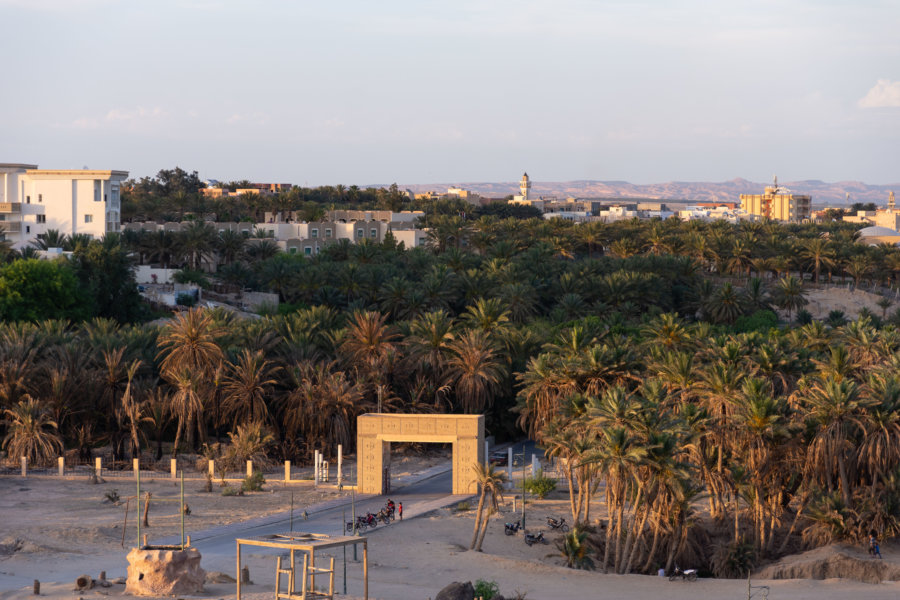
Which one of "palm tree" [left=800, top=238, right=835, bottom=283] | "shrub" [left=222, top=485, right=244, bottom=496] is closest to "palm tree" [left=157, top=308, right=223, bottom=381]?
"shrub" [left=222, top=485, right=244, bottom=496]

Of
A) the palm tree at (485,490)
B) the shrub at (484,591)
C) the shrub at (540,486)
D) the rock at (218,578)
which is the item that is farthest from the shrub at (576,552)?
the rock at (218,578)

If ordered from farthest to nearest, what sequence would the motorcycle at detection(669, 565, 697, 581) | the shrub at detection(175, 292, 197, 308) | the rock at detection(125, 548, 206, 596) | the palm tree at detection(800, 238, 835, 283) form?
the palm tree at detection(800, 238, 835, 283) < the shrub at detection(175, 292, 197, 308) < the motorcycle at detection(669, 565, 697, 581) < the rock at detection(125, 548, 206, 596)

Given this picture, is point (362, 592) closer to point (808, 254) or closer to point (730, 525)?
point (730, 525)

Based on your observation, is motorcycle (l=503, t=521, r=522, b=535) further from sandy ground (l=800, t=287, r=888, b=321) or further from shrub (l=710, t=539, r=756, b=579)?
sandy ground (l=800, t=287, r=888, b=321)

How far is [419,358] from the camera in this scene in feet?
180

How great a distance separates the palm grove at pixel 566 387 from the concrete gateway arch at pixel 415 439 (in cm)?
317

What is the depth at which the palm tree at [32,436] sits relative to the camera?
46.5m

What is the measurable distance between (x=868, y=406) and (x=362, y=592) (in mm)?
17296

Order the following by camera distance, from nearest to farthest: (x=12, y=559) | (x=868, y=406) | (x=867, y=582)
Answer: (x=12, y=559), (x=867, y=582), (x=868, y=406)

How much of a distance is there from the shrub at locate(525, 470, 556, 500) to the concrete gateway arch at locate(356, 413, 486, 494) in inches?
77.7

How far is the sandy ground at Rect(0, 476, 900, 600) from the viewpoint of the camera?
29734 millimetres

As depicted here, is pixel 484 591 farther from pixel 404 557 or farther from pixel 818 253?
pixel 818 253

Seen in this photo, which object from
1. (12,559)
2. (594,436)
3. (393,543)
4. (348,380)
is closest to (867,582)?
(594,436)

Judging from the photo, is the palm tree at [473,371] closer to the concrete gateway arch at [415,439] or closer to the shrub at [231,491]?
the concrete gateway arch at [415,439]
